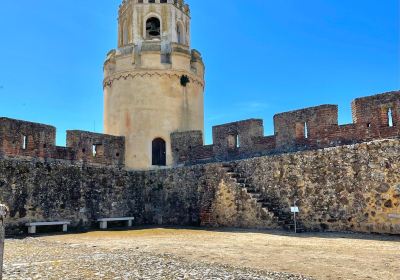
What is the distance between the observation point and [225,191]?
47.5 feet

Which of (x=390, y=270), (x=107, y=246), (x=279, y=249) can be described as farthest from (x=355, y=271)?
(x=107, y=246)

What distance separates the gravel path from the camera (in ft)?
18.9

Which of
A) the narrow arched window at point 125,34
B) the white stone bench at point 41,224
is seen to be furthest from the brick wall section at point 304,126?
the narrow arched window at point 125,34

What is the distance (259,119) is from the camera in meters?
15.8

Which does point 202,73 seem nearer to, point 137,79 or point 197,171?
point 137,79

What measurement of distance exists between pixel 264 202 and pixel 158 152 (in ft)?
25.7

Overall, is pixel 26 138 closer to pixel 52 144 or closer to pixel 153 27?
pixel 52 144

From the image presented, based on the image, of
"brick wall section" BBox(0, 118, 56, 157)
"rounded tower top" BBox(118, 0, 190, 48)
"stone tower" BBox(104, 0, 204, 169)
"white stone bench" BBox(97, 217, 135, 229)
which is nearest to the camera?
"brick wall section" BBox(0, 118, 56, 157)

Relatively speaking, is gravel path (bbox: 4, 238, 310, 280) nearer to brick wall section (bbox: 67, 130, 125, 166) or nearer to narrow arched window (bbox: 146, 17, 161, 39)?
brick wall section (bbox: 67, 130, 125, 166)

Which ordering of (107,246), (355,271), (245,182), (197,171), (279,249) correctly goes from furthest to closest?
(197,171) < (245,182) < (107,246) < (279,249) < (355,271)

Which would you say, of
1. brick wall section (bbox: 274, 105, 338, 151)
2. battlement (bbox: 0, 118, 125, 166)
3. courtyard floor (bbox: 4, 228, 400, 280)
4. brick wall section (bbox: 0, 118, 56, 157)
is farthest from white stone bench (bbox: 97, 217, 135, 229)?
brick wall section (bbox: 274, 105, 338, 151)

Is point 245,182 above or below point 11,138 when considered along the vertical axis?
below

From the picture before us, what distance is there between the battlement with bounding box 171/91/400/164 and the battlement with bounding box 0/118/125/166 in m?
2.85

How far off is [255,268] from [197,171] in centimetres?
943
